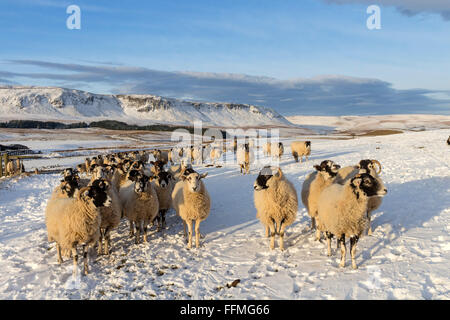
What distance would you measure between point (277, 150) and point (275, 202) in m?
18.2

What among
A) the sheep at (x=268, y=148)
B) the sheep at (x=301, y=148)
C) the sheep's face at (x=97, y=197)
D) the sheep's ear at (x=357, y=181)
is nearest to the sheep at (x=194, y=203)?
the sheep's face at (x=97, y=197)

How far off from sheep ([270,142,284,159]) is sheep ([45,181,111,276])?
20.0 meters

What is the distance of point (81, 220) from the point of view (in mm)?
7199

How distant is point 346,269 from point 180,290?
3.52m

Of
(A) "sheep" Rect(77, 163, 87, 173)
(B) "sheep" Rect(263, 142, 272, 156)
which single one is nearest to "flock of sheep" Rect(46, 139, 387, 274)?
(A) "sheep" Rect(77, 163, 87, 173)

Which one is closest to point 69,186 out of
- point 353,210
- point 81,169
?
point 353,210

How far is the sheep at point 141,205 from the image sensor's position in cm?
898

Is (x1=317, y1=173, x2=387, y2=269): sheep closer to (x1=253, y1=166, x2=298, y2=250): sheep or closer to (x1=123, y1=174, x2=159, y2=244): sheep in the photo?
(x1=253, y1=166, x2=298, y2=250): sheep

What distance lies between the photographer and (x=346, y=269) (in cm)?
669

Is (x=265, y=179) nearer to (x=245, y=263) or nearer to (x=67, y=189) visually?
(x=245, y=263)

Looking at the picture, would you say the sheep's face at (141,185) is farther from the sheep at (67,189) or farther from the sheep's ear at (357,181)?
the sheep's ear at (357,181)

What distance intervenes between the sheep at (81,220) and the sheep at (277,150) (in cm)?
1996
